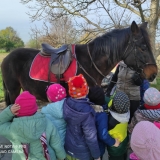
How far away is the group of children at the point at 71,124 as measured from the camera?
5.49ft

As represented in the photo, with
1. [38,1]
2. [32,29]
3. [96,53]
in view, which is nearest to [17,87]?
[96,53]

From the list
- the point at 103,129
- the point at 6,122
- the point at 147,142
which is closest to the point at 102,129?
the point at 103,129

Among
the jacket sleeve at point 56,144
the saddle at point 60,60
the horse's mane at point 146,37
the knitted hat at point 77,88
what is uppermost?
the horse's mane at point 146,37

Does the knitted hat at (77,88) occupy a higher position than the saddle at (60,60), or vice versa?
the saddle at (60,60)

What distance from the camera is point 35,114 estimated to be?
5.65 feet

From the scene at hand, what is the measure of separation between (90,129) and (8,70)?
7.69ft

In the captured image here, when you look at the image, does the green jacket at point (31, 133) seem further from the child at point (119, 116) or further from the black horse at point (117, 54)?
the black horse at point (117, 54)

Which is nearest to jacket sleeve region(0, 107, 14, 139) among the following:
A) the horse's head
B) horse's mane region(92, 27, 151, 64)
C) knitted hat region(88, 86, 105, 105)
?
knitted hat region(88, 86, 105, 105)

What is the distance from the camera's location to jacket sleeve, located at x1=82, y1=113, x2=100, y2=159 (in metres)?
1.72

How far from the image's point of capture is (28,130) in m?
1.62

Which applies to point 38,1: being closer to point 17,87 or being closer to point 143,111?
point 17,87

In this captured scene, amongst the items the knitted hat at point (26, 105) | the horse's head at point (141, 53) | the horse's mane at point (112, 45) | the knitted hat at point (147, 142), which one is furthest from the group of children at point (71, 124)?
the horse's mane at point (112, 45)

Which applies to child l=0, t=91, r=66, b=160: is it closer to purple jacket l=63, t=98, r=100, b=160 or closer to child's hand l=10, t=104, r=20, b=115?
child's hand l=10, t=104, r=20, b=115

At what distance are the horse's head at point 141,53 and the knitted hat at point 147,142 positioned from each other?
153cm
